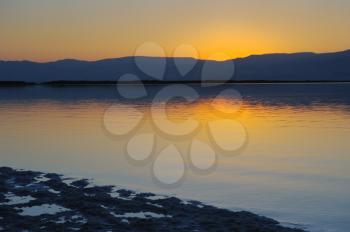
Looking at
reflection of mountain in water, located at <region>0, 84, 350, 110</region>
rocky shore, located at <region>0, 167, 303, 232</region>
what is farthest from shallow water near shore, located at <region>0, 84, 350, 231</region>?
reflection of mountain in water, located at <region>0, 84, 350, 110</region>

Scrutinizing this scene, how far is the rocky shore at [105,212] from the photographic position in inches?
464

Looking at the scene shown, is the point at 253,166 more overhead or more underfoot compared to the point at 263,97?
more underfoot

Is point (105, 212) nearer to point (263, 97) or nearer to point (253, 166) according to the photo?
point (253, 166)

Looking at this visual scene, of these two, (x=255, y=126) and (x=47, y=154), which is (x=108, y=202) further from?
(x=255, y=126)

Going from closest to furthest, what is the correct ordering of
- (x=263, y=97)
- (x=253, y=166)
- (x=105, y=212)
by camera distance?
(x=105, y=212) < (x=253, y=166) < (x=263, y=97)

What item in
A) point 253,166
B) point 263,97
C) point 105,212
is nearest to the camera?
point 105,212

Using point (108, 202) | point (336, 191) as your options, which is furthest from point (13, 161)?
point (336, 191)

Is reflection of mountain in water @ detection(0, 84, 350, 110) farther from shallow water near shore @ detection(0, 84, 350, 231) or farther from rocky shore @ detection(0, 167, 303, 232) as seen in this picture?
rocky shore @ detection(0, 167, 303, 232)

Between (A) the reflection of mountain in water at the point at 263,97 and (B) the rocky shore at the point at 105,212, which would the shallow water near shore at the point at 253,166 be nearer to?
(B) the rocky shore at the point at 105,212

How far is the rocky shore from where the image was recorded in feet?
38.7

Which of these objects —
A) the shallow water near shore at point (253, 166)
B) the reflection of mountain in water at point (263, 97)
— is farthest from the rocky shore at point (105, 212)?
the reflection of mountain in water at point (263, 97)

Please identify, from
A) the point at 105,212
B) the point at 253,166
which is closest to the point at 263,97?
the point at 253,166

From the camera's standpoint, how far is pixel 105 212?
13.1 meters

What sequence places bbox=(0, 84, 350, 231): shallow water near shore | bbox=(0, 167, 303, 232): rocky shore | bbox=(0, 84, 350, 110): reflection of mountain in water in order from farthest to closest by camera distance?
bbox=(0, 84, 350, 110): reflection of mountain in water, bbox=(0, 84, 350, 231): shallow water near shore, bbox=(0, 167, 303, 232): rocky shore
